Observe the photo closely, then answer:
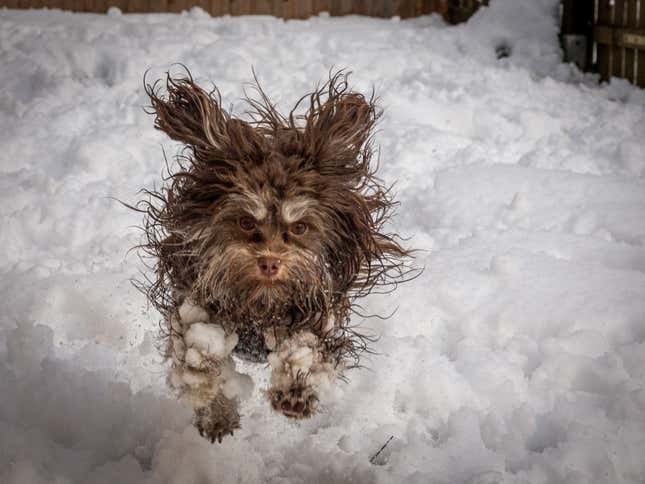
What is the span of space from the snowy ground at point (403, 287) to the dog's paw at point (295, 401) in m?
0.20

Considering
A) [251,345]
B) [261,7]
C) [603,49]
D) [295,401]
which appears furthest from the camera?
[261,7]

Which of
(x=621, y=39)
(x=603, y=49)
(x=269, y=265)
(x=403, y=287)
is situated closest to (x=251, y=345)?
(x=269, y=265)

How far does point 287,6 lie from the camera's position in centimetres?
923

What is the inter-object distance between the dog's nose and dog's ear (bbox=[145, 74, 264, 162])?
38cm

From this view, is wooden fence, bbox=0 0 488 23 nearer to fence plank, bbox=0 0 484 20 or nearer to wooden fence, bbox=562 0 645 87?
fence plank, bbox=0 0 484 20

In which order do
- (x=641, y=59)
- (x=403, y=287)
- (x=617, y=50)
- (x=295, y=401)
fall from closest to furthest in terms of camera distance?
(x=295, y=401) → (x=403, y=287) → (x=641, y=59) → (x=617, y=50)

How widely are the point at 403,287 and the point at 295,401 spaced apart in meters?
1.42

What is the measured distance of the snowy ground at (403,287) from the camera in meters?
2.86

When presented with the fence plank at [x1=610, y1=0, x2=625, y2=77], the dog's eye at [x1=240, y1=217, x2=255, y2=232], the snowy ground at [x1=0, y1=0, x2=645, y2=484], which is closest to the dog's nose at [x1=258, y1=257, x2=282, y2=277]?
the dog's eye at [x1=240, y1=217, x2=255, y2=232]

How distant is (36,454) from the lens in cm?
264

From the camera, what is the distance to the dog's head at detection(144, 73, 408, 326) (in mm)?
2592

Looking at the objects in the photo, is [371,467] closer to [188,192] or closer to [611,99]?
[188,192]

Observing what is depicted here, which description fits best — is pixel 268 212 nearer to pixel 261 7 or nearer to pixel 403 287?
pixel 403 287

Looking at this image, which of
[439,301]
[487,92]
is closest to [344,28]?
[487,92]
